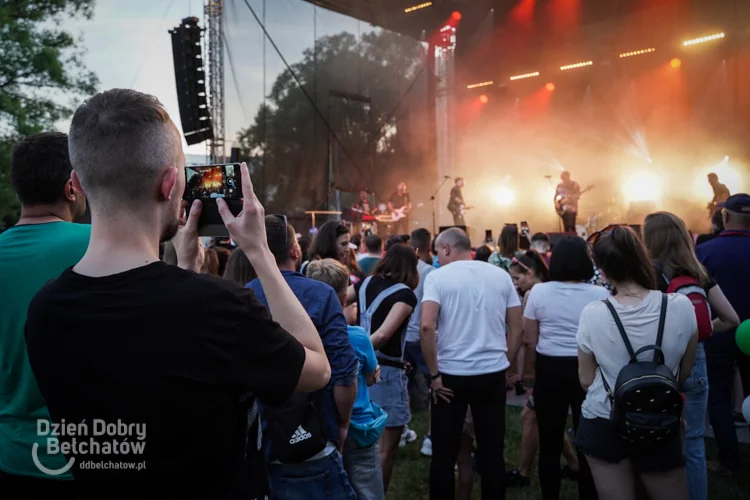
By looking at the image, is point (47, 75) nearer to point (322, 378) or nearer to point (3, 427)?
point (3, 427)

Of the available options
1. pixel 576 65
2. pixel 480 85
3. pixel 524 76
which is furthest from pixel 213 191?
pixel 480 85

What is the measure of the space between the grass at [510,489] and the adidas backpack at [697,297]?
149 cm

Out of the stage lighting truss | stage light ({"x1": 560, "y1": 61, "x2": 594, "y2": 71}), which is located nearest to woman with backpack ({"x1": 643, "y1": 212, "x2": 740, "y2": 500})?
the stage lighting truss

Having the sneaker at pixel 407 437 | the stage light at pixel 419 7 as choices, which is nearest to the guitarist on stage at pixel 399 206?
the stage light at pixel 419 7

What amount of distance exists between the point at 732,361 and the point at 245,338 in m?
3.95

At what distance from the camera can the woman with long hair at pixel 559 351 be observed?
10.1ft

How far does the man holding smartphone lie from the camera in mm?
924

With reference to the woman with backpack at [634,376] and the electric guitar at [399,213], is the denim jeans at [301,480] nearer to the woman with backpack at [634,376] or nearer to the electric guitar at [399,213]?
the woman with backpack at [634,376]

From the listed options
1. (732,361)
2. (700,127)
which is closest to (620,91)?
(700,127)

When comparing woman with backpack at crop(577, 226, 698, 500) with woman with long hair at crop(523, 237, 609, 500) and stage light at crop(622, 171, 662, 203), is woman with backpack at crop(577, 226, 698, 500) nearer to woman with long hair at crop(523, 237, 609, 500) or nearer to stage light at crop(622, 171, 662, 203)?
woman with long hair at crop(523, 237, 609, 500)

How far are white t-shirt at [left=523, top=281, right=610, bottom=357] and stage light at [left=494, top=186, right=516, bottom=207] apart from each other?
15.2 m

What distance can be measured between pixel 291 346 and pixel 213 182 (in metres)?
0.45

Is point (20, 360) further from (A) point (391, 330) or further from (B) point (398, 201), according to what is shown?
(B) point (398, 201)

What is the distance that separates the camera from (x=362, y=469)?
7.64ft
